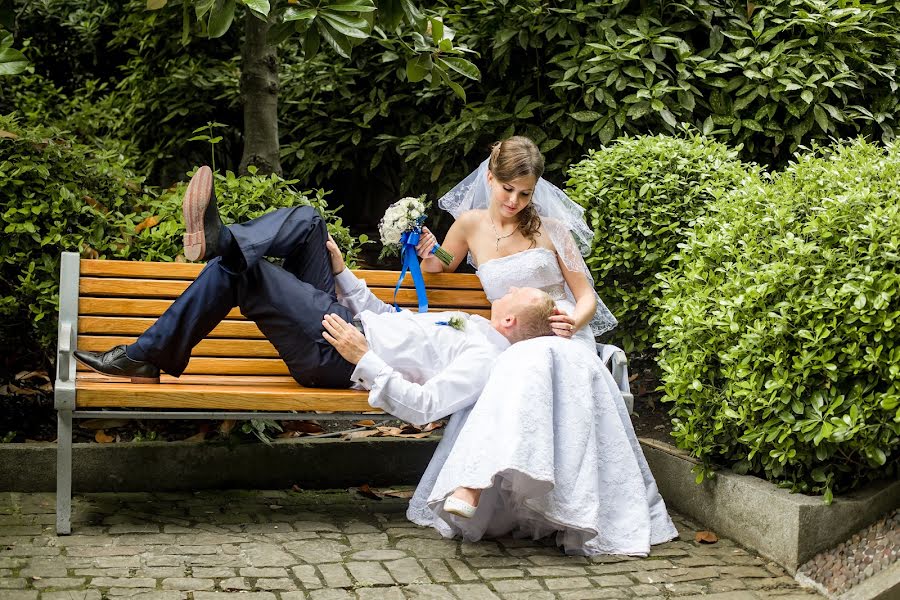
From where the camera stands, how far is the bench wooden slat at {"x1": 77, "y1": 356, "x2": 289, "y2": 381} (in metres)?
4.58

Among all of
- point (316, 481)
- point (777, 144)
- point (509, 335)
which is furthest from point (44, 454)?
point (777, 144)

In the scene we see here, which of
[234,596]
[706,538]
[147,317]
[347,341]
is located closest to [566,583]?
[706,538]

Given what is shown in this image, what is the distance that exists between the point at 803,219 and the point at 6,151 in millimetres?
3712

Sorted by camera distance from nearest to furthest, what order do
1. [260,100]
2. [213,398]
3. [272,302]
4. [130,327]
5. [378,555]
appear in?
1. [378,555]
2. [213,398]
3. [272,302]
4. [130,327]
5. [260,100]

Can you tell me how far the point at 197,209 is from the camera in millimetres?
3865

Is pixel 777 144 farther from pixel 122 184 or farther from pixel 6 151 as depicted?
pixel 6 151

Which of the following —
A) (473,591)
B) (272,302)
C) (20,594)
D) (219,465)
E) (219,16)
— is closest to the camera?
(20,594)

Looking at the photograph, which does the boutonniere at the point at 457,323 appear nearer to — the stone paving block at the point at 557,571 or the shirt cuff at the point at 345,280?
the shirt cuff at the point at 345,280

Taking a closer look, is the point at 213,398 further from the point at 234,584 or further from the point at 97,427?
the point at 97,427

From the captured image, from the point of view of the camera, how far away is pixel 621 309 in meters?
5.31

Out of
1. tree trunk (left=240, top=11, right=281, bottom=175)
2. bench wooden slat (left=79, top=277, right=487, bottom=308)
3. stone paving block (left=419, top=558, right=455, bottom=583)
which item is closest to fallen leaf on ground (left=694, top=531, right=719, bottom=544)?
stone paving block (left=419, top=558, right=455, bottom=583)

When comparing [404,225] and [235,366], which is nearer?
[235,366]

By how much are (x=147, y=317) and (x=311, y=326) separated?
2.71ft

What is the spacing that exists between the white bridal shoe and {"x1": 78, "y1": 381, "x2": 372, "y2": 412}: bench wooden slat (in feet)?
2.04
